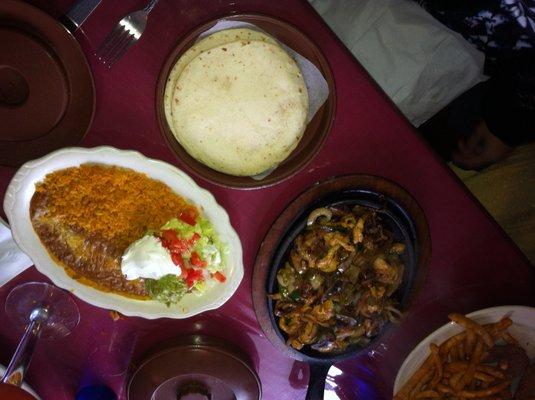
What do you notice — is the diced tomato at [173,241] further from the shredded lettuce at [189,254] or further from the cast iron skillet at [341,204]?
the cast iron skillet at [341,204]

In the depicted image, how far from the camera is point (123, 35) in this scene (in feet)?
6.81

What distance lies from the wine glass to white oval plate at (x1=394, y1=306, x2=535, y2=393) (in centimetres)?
163

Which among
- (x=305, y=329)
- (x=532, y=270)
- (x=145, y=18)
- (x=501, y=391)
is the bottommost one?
(x=501, y=391)

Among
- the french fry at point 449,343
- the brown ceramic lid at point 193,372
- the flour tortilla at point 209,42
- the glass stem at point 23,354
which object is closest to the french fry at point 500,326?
the french fry at point 449,343

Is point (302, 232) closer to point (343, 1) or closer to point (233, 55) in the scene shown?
point (233, 55)

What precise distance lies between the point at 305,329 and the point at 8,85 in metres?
1.63

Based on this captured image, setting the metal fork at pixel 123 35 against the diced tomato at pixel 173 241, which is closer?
the metal fork at pixel 123 35

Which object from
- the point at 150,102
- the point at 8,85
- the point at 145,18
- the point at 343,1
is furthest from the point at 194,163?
the point at 343,1

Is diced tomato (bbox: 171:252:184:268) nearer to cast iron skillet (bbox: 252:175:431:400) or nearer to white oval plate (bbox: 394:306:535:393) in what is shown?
cast iron skillet (bbox: 252:175:431:400)

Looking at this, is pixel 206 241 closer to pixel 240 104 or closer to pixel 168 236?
pixel 168 236

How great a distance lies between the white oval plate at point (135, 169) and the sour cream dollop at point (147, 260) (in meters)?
0.21

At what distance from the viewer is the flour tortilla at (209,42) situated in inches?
82.7

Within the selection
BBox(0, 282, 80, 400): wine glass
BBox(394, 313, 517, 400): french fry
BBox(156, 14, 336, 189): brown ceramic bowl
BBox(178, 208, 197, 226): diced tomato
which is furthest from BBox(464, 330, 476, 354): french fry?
BBox(0, 282, 80, 400): wine glass

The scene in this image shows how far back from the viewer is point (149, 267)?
216 cm
